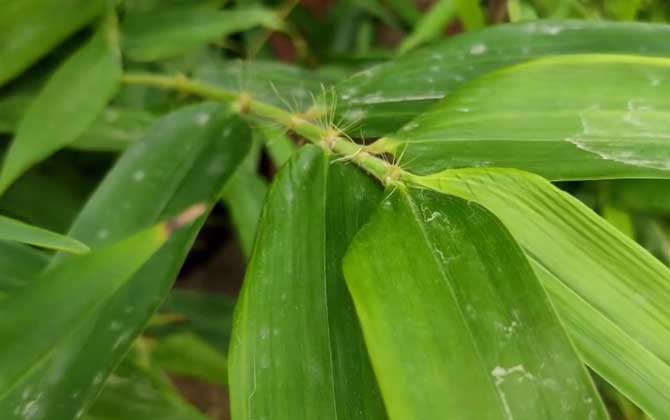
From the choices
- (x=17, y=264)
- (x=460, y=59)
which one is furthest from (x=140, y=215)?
(x=460, y=59)

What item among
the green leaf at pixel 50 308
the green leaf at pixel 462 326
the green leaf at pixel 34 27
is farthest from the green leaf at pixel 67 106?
the green leaf at pixel 462 326

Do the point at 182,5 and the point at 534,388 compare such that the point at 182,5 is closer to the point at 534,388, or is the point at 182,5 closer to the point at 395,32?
the point at 395,32

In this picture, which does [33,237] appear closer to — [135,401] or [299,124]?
[299,124]

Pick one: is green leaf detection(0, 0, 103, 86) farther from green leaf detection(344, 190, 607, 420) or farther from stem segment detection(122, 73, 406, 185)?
green leaf detection(344, 190, 607, 420)

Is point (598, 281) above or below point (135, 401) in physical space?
below

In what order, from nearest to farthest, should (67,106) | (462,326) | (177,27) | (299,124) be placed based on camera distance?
(462,326), (299,124), (67,106), (177,27)

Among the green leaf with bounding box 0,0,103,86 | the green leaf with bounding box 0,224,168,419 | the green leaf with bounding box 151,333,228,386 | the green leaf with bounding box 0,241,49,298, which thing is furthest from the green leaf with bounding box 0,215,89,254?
the green leaf with bounding box 151,333,228,386

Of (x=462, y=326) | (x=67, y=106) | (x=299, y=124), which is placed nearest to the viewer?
(x=462, y=326)
